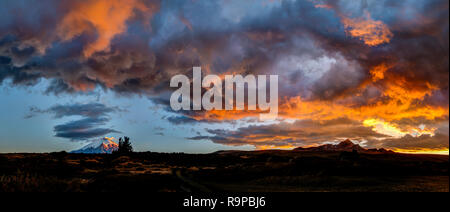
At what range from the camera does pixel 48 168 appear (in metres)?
38.8

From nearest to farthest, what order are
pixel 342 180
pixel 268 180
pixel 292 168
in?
pixel 342 180
pixel 268 180
pixel 292 168

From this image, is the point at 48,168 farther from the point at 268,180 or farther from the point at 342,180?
the point at 342,180

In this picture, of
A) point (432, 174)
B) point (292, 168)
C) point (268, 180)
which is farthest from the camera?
point (292, 168)
